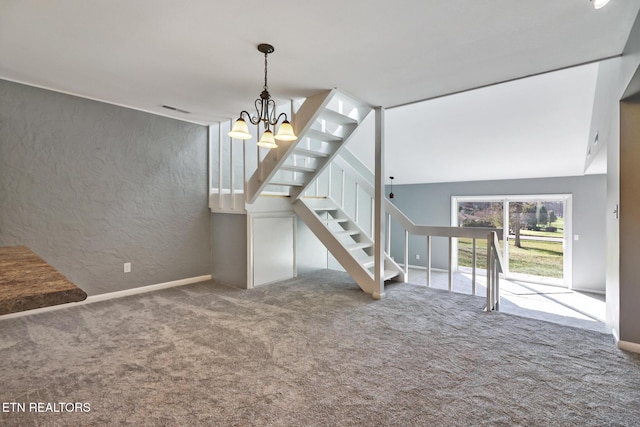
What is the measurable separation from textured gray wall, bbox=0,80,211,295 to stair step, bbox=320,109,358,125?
1.98m

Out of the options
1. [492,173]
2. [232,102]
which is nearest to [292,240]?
[232,102]

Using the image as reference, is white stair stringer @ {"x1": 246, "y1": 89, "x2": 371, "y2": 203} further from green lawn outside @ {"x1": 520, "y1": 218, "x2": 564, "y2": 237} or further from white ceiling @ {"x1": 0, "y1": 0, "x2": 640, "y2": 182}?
green lawn outside @ {"x1": 520, "y1": 218, "x2": 564, "y2": 237}

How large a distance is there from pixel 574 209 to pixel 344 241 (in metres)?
5.10

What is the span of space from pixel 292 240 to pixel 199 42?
284 cm

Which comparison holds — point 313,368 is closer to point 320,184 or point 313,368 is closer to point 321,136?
point 321,136

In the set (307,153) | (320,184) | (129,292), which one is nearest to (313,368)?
(307,153)

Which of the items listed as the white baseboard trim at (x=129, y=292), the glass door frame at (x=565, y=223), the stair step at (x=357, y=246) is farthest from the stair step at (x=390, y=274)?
the white baseboard trim at (x=129, y=292)

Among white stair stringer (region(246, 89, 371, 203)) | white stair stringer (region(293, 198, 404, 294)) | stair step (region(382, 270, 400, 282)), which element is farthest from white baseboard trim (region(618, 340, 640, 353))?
white stair stringer (region(246, 89, 371, 203))

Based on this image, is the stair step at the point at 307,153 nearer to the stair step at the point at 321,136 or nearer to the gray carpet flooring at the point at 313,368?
the stair step at the point at 321,136

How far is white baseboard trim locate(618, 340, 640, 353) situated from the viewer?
7.17 feet

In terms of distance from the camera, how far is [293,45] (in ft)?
7.31

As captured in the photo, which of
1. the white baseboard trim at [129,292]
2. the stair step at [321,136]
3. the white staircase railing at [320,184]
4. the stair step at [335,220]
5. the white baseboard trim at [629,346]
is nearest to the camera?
the white baseboard trim at [629,346]

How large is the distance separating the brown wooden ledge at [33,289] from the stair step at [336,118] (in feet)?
8.92

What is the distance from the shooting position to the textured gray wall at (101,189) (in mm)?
2980
